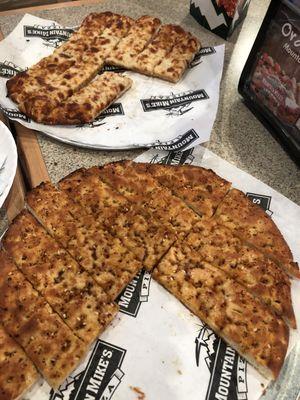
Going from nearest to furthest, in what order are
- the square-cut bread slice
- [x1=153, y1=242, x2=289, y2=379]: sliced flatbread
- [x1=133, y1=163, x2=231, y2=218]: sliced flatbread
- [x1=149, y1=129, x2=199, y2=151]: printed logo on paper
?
[x1=153, y1=242, x2=289, y2=379]: sliced flatbread → the square-cut bread slice → [x1=133, y1=163, x2=231, y2=218]: sliced flatbread → [x1=149, y1=129, x2=199, y2=151]: printed logo on paper

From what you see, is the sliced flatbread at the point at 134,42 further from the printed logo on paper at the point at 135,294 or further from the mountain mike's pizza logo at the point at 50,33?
the printed logo on paper at the point at 135,294

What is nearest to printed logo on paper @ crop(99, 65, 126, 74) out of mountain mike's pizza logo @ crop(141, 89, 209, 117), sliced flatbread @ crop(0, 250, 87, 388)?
mountain mike's pizza logo @ crop(141, 89, 209, 117)

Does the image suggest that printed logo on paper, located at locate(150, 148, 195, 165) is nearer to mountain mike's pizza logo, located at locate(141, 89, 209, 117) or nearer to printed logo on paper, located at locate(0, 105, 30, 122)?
mountain mike's pizza logo, located at locate(141, 89, 209, 117)

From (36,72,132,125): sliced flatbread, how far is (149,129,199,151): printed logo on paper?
0.34 m

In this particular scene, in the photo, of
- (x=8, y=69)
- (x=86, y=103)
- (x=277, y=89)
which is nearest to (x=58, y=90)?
(x=86, y=103)

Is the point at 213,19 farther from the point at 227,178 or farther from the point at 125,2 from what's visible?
the point at 227,178

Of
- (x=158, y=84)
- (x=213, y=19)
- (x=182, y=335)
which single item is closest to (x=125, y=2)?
(x=213, y=19)

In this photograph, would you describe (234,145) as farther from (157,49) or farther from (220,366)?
(220,366)

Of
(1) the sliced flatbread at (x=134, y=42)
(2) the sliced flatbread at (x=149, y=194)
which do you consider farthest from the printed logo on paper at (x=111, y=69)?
A: (2) the sliced flatbread at (x=149, y=194)

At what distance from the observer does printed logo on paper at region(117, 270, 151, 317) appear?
4.27 ft

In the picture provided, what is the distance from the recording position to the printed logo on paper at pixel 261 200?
62.3 inches

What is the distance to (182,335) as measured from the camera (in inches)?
49.4

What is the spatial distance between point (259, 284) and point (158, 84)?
1209 millimetres

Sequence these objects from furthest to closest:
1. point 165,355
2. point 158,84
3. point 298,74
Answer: point 158,84, point 298,74, point 165,355
